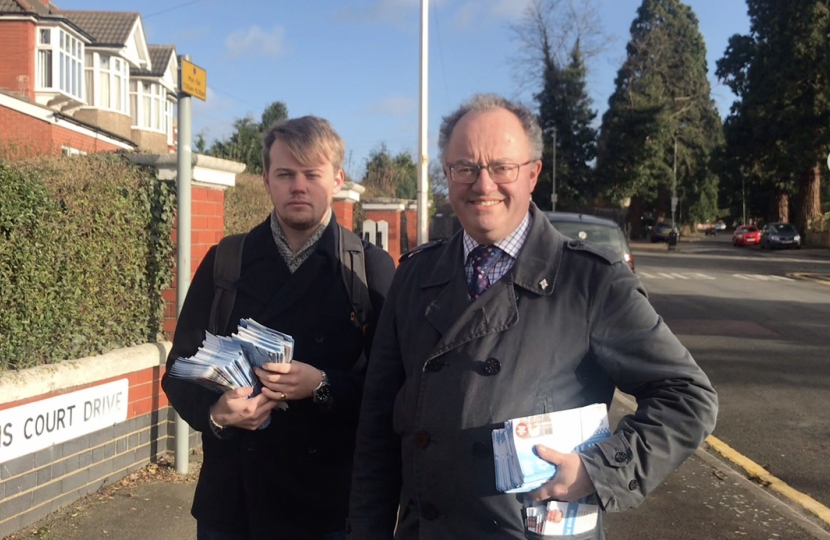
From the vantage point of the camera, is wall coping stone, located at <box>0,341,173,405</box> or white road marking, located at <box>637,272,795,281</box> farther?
white road marking, located at <box>637,272,795,281</box>

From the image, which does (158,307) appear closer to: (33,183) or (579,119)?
(33,183)

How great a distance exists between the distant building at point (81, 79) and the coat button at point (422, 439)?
17.5m

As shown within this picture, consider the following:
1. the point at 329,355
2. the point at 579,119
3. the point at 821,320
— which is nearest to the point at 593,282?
the point at 329,355

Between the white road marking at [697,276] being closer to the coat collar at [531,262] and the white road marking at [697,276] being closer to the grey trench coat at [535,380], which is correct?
the coat collar at [531,262]

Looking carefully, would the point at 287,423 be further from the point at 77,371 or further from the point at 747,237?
the point at 747,237

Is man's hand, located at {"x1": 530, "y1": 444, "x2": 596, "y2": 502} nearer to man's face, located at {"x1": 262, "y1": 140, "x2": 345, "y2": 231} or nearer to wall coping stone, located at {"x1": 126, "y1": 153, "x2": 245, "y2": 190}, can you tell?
man's face, located at {"x1": 262, "y1": 140, "x2": 345, "y2": 231}

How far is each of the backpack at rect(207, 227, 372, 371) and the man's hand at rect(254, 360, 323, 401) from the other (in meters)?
0.27

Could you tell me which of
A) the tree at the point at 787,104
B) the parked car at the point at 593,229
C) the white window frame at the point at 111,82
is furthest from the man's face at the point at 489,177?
the tree at the point at 787,104

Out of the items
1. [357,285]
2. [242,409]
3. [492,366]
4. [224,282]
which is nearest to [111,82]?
[224,282]

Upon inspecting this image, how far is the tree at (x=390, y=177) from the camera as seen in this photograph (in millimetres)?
19733

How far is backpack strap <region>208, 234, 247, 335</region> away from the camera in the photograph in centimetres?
252

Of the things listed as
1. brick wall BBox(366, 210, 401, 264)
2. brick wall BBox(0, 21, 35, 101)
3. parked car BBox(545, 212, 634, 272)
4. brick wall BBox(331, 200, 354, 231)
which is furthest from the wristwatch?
brick wall BBox(0, 21, 35, 101)

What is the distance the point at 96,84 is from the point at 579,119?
1203 inches

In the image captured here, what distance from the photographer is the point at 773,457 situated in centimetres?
593
